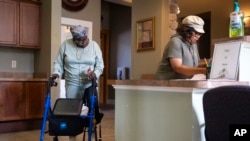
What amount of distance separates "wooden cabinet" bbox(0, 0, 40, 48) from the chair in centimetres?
402

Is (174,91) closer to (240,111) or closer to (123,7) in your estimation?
(240,111)

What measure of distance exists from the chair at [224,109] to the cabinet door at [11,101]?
3.62m

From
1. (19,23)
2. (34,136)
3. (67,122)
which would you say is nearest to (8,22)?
(19,23)

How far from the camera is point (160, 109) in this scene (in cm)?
162

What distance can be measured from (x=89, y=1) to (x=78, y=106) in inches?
161

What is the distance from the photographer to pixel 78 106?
258cm

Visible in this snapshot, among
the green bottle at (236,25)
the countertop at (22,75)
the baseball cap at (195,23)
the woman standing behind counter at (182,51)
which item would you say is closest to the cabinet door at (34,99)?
the countertop at (22,75)

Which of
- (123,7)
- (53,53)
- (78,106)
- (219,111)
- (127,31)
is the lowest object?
→ (78,106)

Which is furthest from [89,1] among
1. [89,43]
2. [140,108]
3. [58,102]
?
[140,108]

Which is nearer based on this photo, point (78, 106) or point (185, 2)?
point (78, 106)

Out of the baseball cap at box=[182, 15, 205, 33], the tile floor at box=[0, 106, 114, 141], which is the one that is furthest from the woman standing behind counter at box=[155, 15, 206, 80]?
the tile floor at box=[0, 106, 114, 141]

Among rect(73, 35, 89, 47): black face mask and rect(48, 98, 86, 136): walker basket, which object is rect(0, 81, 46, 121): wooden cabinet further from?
rect(48, 98, 86, 136): walker basket

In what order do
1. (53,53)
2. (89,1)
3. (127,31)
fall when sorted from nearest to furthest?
(53,53)
(89,1)
(127,31)

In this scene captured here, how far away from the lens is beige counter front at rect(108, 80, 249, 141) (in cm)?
142
